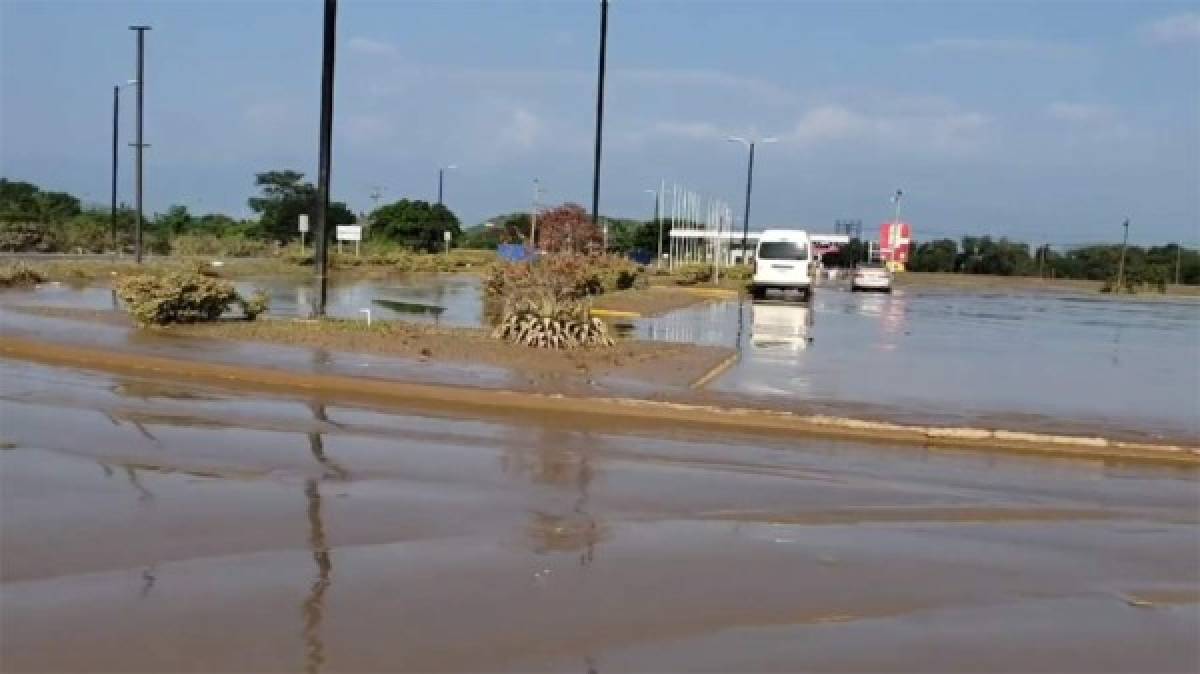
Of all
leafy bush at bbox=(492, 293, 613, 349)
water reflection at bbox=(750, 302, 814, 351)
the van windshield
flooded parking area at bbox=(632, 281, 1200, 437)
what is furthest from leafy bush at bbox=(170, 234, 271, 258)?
leafy bush at bbox=(492, 293, 613, 349)

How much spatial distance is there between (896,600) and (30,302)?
21.7 metres

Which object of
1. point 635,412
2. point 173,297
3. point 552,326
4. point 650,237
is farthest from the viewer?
point 650,237

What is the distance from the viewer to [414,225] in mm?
90438

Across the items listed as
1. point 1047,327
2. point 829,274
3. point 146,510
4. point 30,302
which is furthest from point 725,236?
point 146,510

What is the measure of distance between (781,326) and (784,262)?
1415cm

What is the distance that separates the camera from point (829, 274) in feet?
283

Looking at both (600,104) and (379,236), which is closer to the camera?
(600,104)

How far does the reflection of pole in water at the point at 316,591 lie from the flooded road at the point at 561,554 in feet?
0.05

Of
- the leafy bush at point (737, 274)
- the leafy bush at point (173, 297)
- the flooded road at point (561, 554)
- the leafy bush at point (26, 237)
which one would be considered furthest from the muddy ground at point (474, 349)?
the leafy bush at point (26, 237)

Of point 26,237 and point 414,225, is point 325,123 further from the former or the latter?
point 414,225

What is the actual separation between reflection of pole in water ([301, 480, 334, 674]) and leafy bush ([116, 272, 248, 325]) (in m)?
11.3

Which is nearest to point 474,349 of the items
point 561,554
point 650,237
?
point 561,554

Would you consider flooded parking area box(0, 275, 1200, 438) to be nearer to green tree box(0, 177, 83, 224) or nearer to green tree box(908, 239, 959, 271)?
green tree box(0, 177, 83, 224)

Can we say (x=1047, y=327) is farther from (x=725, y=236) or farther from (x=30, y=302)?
(x=725, y=236)
